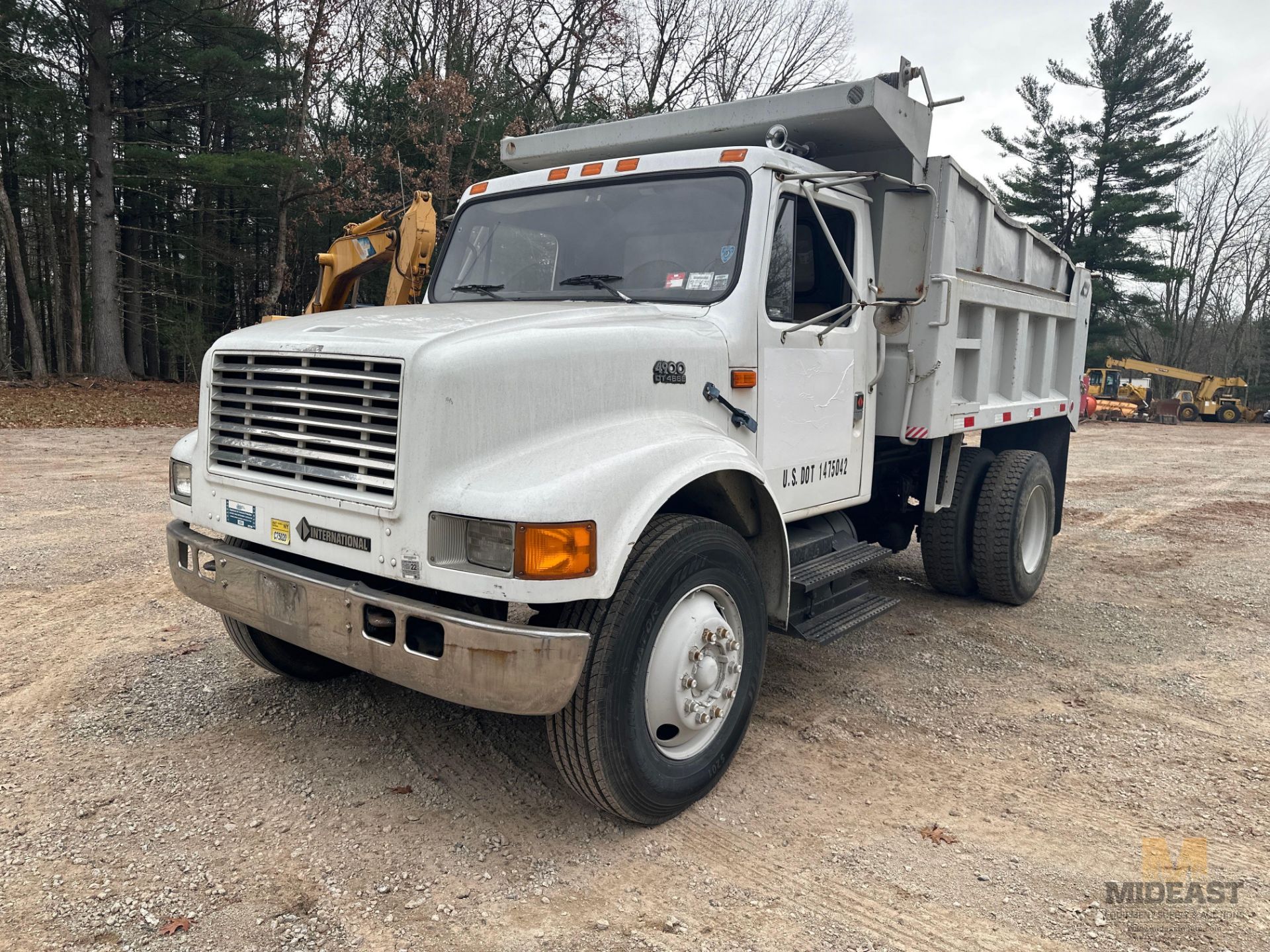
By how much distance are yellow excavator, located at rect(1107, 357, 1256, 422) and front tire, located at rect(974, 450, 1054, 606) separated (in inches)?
1273

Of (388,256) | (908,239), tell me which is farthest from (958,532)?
(388,256)

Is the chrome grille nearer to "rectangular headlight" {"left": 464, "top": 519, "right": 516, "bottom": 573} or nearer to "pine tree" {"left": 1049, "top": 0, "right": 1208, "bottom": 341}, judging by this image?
"rectangular headlight" {"left": 464, "top": 519, "right": 516, "bottom": 573}

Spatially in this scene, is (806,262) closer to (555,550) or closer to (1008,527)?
(555,550)

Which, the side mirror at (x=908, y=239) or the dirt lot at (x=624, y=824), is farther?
the side mirror at (x=908, y=239)

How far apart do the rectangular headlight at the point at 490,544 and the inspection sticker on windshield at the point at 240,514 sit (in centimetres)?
106

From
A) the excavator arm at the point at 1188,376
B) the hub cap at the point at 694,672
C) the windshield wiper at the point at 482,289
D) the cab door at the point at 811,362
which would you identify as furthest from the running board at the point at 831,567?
the excavator arm at the point at 1188,376

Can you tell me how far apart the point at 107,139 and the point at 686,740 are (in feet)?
77.7

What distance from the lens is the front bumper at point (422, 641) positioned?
274 centimetres

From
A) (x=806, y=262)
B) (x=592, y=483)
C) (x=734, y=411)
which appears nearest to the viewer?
(x=592, y=483)

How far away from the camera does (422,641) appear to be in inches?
114

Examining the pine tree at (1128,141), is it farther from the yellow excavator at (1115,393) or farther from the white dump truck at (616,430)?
the white dump truck at (616,430)

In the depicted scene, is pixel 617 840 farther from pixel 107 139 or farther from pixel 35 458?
pixel 107 139

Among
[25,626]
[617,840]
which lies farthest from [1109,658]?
[25,626]

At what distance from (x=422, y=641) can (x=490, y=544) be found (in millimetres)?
428
